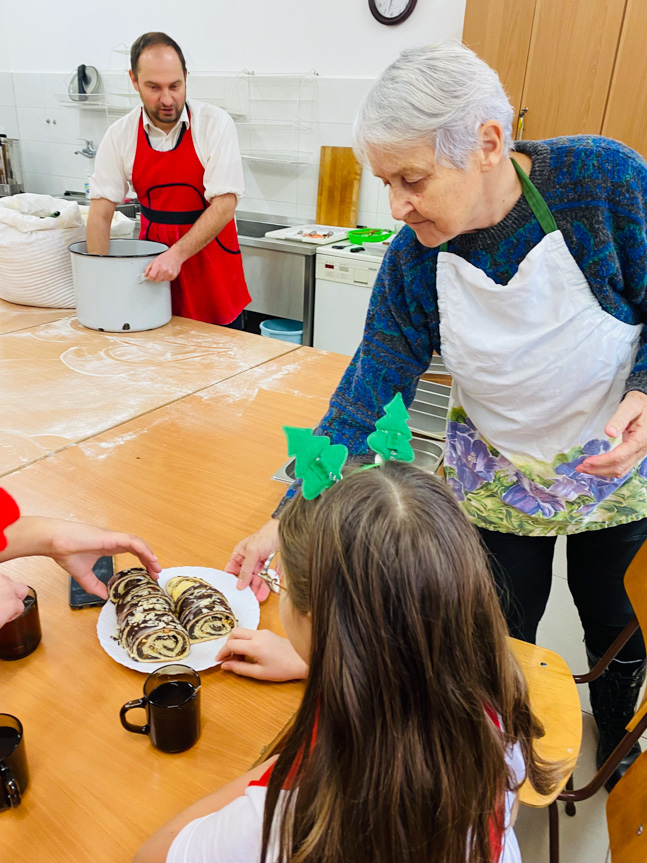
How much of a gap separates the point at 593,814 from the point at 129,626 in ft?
4.03

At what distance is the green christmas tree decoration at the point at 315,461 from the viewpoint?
0.64 metres

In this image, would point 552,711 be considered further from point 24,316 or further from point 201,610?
point 24,316

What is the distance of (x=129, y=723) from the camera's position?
0.76 metres

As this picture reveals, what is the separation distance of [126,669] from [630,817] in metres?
0.69

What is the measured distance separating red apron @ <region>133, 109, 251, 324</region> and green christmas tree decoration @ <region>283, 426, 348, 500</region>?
1865 millimetres

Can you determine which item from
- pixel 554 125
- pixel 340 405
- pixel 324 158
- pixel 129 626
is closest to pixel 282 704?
pixel 129 626

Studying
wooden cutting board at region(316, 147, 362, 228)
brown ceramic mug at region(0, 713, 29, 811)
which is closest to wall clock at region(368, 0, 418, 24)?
wooden cutting board at region(316, 147, 362, 228)

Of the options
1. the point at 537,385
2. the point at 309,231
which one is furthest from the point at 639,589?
the point at 309,231

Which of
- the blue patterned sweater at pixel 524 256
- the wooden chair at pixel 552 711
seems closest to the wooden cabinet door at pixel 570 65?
the blue patterned sweater at pixel 524 256

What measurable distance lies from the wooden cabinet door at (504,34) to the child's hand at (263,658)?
2.51m

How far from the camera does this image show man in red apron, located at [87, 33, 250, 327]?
6.82 ft

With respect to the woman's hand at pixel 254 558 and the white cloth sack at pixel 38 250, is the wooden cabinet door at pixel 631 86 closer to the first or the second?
the white cloth sack at pixel 38 250

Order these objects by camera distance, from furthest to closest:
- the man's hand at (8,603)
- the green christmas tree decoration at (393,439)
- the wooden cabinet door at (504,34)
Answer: the wooden cabinet door at (504,34), the man's hand at (8,603), the green christmas tree decoration at (393,439)

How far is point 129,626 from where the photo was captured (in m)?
0.88
